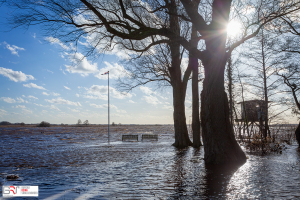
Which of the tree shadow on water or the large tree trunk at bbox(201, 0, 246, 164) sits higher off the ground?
the large tree trunk at bbox(201, 0, 246, 164)

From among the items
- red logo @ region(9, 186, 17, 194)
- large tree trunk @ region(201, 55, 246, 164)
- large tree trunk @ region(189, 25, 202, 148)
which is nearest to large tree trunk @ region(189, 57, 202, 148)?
large tree trunk @ region(189, 25, 202, 148)

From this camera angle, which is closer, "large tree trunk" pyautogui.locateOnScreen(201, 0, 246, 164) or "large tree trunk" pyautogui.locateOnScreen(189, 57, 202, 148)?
"large tree trunk" pyautogui.locateOnScreen(201, 0, 246, 164)

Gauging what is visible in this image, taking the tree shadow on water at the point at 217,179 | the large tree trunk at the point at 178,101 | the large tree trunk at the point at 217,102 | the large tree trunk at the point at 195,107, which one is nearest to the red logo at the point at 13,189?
the tree shadow on water at the point at 217,179

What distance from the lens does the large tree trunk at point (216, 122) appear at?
9070 millimetres

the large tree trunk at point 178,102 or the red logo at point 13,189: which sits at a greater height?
the large tree trunk at point 178,102

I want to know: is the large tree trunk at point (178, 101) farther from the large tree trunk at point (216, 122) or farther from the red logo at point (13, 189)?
the red logo at point (13, 189)

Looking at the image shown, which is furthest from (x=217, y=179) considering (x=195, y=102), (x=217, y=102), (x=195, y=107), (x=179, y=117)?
(x=195, y=102)

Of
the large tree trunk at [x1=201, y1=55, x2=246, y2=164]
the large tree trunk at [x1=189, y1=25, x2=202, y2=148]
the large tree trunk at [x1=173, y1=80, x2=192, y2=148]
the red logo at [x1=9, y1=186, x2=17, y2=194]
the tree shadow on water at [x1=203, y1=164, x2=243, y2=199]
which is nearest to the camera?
the tree shadow on water at [x1=203, y1=164, x2=243, y2=199]

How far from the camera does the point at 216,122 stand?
906cm

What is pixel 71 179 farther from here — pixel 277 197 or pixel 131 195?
pixel 277 197

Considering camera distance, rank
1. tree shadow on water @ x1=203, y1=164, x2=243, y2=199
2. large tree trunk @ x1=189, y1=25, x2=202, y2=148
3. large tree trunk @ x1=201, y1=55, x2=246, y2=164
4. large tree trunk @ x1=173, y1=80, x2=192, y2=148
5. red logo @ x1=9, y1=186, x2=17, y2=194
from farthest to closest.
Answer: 1. large tree trunk @ x1=173, y1=80, x2=192, y2=148
2. large tree trunk @ x1=189, y1=25, x2=202, y2=148
3. large tree trunk @ x1=201, y1=55, x2=246, y2=164
4. red logo @ x1=9, y1=186, x2=17, y2=194
5. tree shadow on water @ x1=203, y1=164, x2=243, y2=199

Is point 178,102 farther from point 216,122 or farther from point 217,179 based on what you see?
point 217,179

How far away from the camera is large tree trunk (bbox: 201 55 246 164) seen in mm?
9070

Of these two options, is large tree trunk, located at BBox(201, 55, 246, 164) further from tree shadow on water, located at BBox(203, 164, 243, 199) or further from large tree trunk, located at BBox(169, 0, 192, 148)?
large tree trunk, located at BBox(169, 0, 192, 148)
